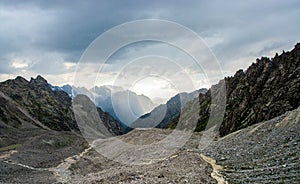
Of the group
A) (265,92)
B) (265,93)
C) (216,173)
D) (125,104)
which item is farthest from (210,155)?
(265,92)

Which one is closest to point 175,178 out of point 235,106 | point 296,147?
point 296,147

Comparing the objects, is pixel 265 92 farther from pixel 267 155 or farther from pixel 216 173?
pixel 216 173

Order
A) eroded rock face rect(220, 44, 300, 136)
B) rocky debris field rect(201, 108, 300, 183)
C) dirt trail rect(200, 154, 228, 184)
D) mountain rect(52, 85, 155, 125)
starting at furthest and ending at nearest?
eroded rock face rect(220, 44, 300, 136)
mountain rect(52, 85, 155, 125)
dirt trail rect(200, 154, 228, 184)
rocky debris field rect(201, 108, 300, 183)

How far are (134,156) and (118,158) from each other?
6.10 metres

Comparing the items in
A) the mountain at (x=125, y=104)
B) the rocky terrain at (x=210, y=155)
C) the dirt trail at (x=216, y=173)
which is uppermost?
the mountain at (x=125, y=104)

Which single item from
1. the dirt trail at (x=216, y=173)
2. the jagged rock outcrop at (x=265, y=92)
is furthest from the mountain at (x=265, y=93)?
the dirt trail at (x=216, y=173)

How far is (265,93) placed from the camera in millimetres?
141250

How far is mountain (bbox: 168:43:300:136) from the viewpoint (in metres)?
120

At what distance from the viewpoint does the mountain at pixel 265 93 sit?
120 meters

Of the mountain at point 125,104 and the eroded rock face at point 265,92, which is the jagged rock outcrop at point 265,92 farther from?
the mountain at point 125,104

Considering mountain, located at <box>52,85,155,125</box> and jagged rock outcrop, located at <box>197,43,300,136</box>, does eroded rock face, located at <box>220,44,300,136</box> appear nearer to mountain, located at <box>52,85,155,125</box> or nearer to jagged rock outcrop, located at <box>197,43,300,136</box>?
jagged rock outcrop, located at <box>197,43,300,136</box>

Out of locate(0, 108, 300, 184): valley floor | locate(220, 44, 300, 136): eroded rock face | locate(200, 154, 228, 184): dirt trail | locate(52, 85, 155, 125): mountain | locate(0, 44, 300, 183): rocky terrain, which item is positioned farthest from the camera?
locate(220, 44, 300, 136): eroded rock face

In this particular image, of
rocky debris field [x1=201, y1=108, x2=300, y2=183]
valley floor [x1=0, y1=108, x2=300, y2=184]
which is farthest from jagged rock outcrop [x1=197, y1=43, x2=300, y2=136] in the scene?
valley floor [x1=0, y1=108, x2=300, y2=184]

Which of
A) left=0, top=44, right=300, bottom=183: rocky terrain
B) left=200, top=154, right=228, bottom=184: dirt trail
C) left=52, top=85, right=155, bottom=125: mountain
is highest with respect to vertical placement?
left=52, top=85, right=155, bottom=125: mountain
